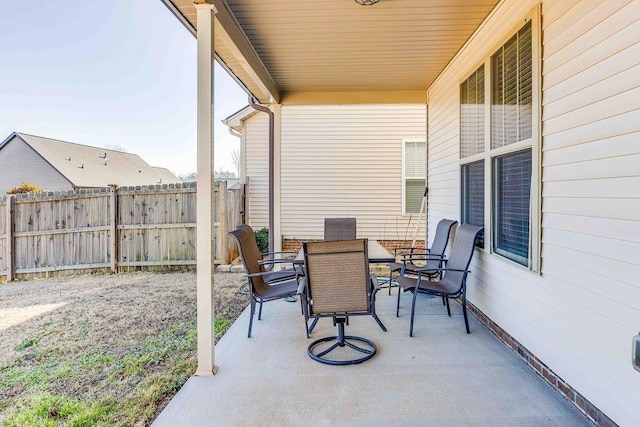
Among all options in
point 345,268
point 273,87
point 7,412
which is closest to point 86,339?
point 7,412

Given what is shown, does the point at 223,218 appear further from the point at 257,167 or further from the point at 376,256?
the point at 376,256

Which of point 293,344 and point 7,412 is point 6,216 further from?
point 293,344

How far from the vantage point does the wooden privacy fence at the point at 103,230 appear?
638cm

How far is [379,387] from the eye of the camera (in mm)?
2494

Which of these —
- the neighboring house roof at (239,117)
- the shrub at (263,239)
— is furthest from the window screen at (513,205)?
the neighboring house roof at (239,117)

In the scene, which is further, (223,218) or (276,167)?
(223,218)

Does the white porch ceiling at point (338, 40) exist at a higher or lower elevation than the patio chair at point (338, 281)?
higher

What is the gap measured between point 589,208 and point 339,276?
67.7 inches

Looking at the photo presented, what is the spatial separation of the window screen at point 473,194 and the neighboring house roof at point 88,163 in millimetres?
14966

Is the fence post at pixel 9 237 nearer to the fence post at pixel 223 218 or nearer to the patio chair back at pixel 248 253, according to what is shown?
the fence post at pixel 223 218

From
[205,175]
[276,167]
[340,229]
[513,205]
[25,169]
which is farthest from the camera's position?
[25,169]

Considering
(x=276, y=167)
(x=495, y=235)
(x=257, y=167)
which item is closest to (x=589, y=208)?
(x=495, y=235)

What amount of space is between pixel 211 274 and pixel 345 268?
104 cm

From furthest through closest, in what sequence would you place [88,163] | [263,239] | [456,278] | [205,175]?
1. [88,163]
2. [263,239]
3. [456,278]
4. [205,175]
